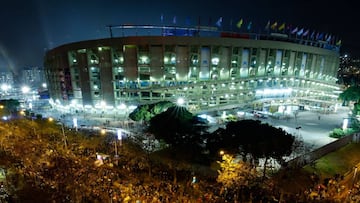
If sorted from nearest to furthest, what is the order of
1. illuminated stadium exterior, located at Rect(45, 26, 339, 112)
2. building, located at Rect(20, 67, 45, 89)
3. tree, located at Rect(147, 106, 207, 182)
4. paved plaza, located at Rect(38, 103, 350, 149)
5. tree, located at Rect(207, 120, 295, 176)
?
tree, located at Rect(207, 120, 295, 176)
tree, located at Rect(147, 106, 207, 182)
paved plaza, located at Rect(38, 103, 350, 149)
illuminated stadium exterior, located at Rect(45, 26, 339, 112)
building, located at Rect(20, 67, 45, 89)

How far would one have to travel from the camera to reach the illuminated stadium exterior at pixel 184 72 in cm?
5391

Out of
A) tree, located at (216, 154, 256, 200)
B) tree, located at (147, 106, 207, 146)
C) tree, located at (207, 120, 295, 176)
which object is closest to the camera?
tree, located at (216, 154, 256, 200)

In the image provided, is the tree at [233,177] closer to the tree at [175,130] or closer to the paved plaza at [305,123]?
the tree at [175,130]

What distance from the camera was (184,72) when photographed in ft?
188

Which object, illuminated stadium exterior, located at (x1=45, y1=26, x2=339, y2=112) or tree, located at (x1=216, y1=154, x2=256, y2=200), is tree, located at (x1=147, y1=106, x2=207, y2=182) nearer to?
tree, located at (x1=216, y1=154, x2=256, y2=200)

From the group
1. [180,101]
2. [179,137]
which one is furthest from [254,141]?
[180,101]

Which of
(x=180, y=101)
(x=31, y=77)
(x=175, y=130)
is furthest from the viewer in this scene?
(x=31, y=77)

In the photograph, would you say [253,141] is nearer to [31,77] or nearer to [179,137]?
[179,137]

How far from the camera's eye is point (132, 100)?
183 ft

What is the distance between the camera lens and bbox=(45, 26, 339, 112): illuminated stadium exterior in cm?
5391

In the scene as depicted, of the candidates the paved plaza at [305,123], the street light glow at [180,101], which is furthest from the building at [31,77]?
the street light glow at [180,101]

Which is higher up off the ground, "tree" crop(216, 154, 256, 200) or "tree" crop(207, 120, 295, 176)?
"tree" crop(207, 120, 295, 176)

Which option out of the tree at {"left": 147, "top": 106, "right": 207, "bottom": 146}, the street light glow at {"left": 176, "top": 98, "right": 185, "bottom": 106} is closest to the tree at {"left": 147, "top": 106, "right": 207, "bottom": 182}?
the tree at {"left": 147, "top": 106, "right": 207, "bottom": 146}

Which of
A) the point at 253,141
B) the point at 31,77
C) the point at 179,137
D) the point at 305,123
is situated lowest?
the point at 31,77
